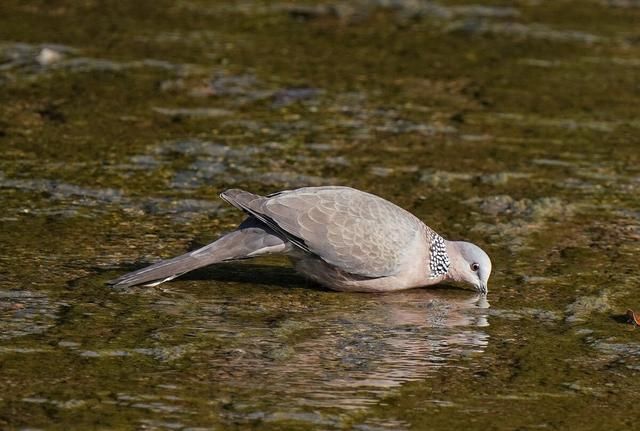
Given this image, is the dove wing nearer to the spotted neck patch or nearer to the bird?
the bird

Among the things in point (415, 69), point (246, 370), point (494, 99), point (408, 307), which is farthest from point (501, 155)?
point (246, 370)

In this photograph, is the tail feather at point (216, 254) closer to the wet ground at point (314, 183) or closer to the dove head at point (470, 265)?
the wet ground at point (314, 183)

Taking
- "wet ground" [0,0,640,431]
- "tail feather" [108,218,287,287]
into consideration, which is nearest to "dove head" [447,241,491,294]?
"wet ground" [0,0,640,431]

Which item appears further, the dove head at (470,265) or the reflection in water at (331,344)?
the dove head at (470,265)

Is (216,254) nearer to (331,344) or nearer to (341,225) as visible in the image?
(341,225)

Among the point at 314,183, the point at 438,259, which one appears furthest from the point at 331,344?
the point at 314,183

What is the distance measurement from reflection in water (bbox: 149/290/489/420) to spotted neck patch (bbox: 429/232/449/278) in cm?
14

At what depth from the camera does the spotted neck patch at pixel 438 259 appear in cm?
665

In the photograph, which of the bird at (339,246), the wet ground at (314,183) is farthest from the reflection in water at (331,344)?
the bird at (339,246)

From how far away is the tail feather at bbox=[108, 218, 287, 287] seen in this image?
6.27 m

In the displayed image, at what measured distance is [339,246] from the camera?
644 cm

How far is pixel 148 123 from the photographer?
9234mm

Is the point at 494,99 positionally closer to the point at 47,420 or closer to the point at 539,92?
the point at 539,92

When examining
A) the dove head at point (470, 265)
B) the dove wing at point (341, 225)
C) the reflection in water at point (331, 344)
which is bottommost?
the reflection in water at point (331, 344)
